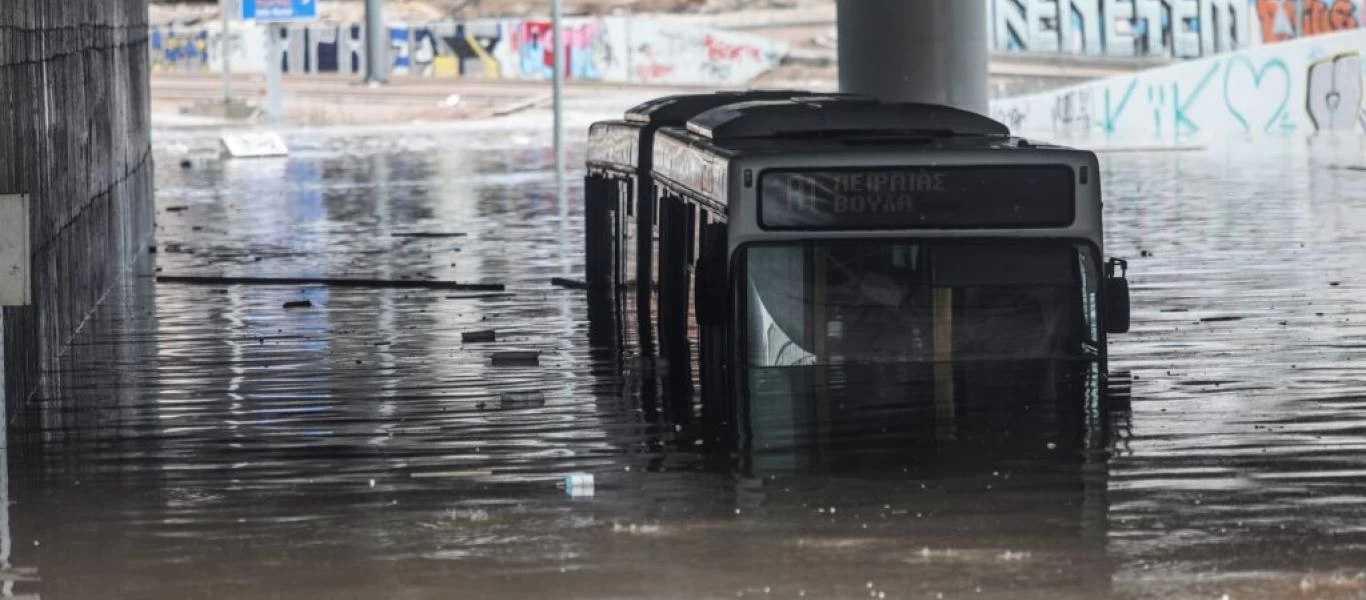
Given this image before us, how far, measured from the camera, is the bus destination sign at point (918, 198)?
14508 millimetres

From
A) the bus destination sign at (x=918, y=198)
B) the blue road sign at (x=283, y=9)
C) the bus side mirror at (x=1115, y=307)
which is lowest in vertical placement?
the bus side mirror at (x=1115, y=307)

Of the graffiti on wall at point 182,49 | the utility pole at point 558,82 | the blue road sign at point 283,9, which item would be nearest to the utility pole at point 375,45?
the blue road sign at point 283,9

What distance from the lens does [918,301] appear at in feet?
48.5

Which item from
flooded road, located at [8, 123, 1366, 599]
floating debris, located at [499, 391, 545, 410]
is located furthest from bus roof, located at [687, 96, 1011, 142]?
floating debris, located at [499, 391, 545, 410]

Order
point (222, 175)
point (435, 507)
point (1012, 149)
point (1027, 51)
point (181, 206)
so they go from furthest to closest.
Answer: point (1027, 51)
point (222, 175)
point (181, 206)
point (1012, 149)
point (435, 507)

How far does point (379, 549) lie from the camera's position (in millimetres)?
10133

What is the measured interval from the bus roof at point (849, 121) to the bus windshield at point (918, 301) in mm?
1148

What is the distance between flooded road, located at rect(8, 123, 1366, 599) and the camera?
9.52m

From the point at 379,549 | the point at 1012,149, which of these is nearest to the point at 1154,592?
the point at 379,549

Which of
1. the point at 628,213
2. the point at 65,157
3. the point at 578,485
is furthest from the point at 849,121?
the point at 65,157

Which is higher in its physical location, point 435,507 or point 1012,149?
point 1012,149

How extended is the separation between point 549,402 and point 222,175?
33.6 m

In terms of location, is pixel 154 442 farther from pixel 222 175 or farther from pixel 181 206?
pixel 222 175

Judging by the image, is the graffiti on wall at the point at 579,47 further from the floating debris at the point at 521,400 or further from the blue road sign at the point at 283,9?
the floating debris at the point at 521,400
